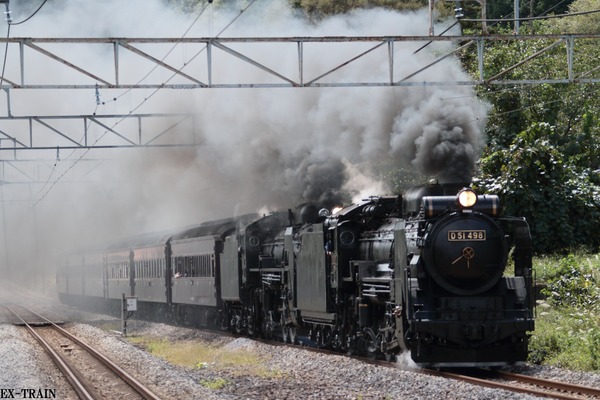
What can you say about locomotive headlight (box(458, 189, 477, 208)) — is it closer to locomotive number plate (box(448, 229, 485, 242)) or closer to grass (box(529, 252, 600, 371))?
locomotive number plate (box(448, 229, 485, 242))

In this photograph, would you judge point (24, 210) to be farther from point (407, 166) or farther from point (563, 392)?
point (563, 392)

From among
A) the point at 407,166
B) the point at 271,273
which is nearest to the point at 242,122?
the point at 271,273

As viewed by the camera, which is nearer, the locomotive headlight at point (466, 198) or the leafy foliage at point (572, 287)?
the locomotive headlight at point (466, 198)

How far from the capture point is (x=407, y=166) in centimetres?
1781

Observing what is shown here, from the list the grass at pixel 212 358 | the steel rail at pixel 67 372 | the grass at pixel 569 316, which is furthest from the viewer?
the grass at pixel 212 358

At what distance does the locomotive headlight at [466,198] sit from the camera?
13523 mm

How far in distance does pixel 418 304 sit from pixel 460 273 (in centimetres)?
80

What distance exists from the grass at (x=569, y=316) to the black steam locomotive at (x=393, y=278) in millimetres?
940

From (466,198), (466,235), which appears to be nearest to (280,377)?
(466,235)

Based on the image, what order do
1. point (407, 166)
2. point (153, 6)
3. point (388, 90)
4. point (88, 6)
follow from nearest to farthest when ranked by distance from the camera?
point (407, 166) < point (388, 90) < point (153, 6) < point (88, 6)

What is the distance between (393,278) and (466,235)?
130 centimetres

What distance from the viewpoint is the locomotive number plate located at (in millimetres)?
13430

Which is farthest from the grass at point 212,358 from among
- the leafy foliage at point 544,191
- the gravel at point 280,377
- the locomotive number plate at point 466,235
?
the leafy foliage at point 544,191

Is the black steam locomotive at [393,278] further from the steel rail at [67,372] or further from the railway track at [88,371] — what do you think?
the steel rail at [67,372]
